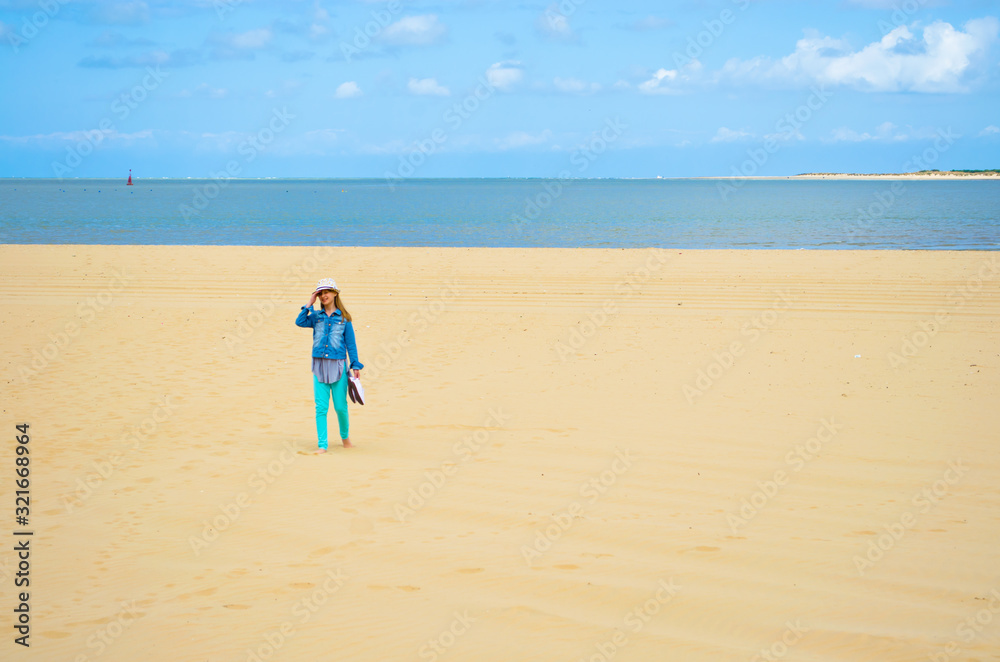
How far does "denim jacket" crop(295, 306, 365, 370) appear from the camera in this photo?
24.3 ft

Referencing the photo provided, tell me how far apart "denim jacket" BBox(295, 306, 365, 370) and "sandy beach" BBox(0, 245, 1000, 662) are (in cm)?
98

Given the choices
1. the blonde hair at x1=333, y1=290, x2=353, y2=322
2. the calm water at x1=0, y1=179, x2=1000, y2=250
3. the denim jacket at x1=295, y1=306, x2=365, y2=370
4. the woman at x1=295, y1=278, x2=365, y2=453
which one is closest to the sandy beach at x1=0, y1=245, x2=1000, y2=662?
the woman at x1=295, y1=278, x2=365, y2=453

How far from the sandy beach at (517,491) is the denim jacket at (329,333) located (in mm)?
978

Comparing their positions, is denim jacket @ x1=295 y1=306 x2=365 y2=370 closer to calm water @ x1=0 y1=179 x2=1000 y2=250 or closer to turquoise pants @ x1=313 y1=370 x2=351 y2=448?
turquoise pants @ x1=313 y1=370 x2=351 y2=448

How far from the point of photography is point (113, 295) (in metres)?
17.7

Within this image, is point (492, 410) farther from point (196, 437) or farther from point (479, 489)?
point (196, 437)

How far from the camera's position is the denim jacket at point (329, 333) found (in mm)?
7402

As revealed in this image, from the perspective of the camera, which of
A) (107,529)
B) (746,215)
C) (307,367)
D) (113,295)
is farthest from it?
(746,215)

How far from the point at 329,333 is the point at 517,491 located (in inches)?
89.0

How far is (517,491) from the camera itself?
6.74 metres

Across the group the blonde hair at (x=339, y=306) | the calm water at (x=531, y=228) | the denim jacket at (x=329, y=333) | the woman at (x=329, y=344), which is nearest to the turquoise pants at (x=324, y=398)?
the woman at (x=329, y=344)

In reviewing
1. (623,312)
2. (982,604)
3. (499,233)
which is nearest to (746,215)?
(499,233)

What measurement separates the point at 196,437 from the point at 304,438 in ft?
3.54

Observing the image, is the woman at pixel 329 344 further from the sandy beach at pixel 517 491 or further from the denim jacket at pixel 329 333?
the sandy beach at pixel 517 491
